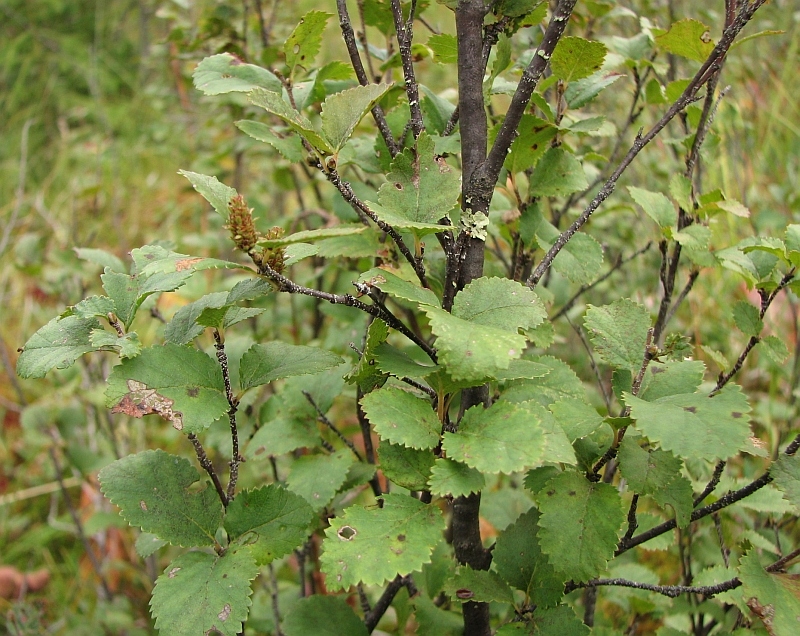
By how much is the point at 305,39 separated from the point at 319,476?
0.62 m

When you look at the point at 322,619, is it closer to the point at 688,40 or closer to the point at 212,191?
the point at 212,191

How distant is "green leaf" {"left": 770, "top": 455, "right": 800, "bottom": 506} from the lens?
76 centimetres

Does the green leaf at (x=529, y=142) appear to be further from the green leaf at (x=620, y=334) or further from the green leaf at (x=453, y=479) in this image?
the green leaf at (x=453, y=479)

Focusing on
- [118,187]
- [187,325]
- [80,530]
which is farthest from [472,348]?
[118,187]

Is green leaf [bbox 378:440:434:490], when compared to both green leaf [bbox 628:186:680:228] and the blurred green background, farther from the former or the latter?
the blurred green background

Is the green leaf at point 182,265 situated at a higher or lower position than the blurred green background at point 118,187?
higher

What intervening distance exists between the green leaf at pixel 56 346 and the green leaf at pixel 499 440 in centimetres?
43

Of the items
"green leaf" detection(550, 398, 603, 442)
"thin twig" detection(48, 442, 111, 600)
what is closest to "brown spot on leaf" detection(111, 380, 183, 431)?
"green leaf" detection(550, 398, 603, 442)

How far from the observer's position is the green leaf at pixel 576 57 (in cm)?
86

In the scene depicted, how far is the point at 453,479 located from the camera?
2.27 ft

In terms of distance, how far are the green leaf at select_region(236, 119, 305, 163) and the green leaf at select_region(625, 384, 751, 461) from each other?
0.54 meters

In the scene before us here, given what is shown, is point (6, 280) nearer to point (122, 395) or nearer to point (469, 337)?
point (122, 395)

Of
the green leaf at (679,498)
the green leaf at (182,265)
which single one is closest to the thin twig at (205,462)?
the green leaf at (182,265)

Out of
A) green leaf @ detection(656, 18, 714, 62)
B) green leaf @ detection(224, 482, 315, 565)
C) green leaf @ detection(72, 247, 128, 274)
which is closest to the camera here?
green leaf @ detection(224, 482, 315, 565)
